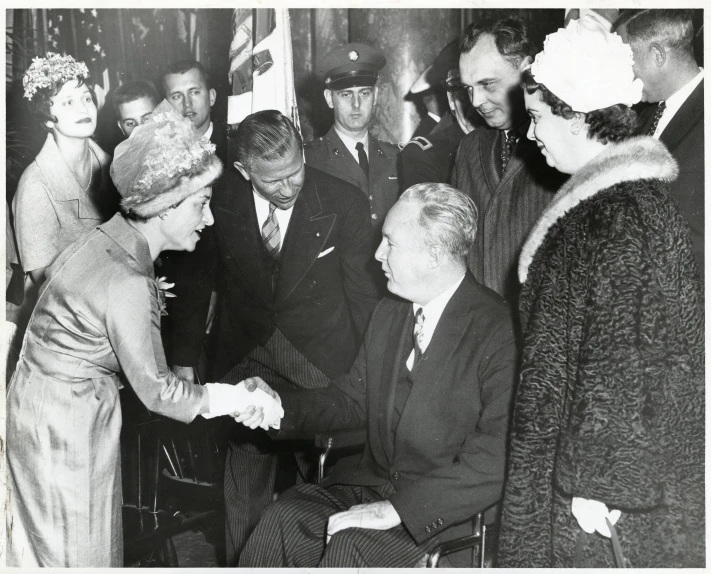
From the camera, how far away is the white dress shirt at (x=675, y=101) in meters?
2.96

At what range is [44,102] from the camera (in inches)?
128

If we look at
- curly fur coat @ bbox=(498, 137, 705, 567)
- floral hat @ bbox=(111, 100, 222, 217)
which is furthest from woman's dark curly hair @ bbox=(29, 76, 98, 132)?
curly fur coat @ bbox=(498, 137, 705, 567)

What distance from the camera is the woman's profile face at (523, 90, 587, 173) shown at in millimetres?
2408

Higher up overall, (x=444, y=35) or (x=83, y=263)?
(x=444, y=35)

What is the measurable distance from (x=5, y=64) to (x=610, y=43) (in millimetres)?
2505

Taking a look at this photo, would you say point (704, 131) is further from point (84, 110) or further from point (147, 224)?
point (84, 110)

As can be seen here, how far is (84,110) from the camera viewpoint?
3312 mm

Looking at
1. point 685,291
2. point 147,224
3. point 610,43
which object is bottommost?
point 685,291

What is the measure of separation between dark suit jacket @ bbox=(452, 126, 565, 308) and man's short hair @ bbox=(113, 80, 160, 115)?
1.58 metres

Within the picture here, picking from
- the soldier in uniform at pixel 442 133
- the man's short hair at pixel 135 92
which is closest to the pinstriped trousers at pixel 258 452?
the soldier in uniform at pixel 442 133

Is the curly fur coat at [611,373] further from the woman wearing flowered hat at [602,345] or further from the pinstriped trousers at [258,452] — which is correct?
the pinstriped trousers at [258,452]

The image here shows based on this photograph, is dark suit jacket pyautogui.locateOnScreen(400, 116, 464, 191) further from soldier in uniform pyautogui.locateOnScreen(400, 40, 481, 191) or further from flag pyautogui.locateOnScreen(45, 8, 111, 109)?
flag pyautogui.locateOnScreen(45, 8, 111, 109)

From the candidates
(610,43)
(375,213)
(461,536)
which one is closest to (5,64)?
(375,213)

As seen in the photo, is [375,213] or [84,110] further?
[375,213]
